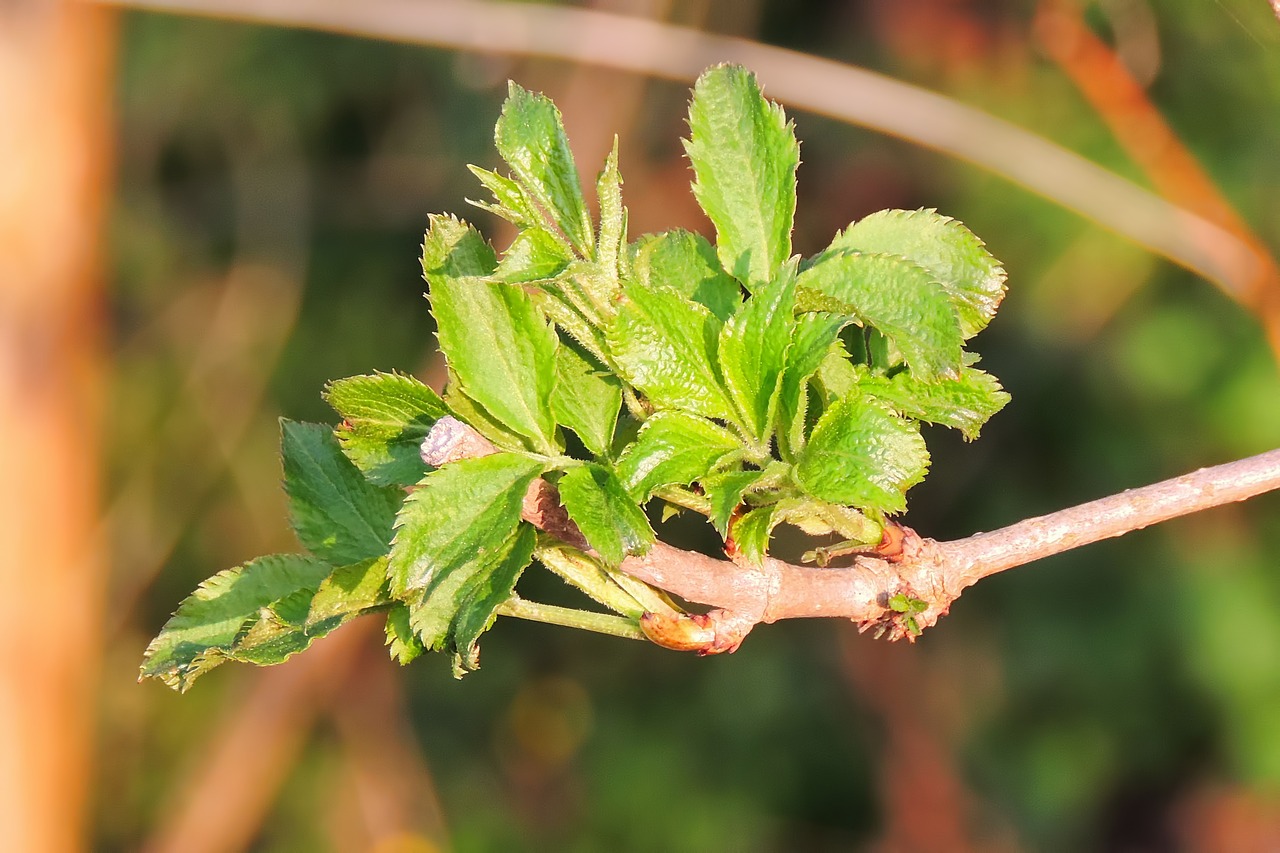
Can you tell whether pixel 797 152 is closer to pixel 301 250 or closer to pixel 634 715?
pixel 634 715

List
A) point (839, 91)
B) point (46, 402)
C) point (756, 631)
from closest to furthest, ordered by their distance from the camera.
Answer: point (839, 91) → point (46, 402) → point (756, 631)

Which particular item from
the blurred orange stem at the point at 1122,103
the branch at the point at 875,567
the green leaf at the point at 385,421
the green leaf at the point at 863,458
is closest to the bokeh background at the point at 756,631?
the blurred orange stem at the point at 1122,103

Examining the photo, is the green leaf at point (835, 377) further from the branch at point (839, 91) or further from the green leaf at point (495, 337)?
the branch at point (839, 91)

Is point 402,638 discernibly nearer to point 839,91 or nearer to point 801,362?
point 801,362

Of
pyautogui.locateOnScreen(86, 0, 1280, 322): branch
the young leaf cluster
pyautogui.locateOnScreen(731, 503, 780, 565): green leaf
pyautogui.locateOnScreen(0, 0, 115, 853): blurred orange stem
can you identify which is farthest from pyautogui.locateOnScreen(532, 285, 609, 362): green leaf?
pyautogui.locateOnScreen(0, 0, 115, 853): blurred orange stem

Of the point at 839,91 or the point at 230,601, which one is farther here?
the point at 839,91

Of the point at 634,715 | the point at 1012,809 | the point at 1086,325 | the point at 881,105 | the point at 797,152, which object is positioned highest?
the point at 881,105

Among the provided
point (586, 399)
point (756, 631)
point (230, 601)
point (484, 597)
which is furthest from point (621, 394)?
point (756, 631)

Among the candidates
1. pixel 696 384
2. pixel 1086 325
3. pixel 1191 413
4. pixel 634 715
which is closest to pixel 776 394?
pixel 696 384
